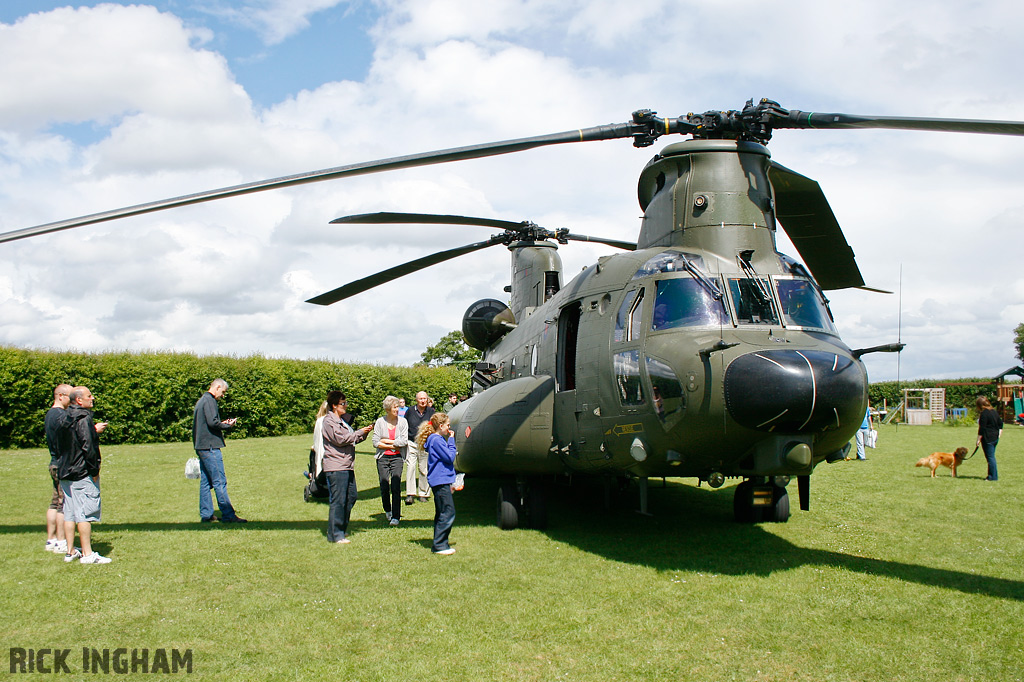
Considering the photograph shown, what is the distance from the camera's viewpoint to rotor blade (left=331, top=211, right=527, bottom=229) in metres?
10.1

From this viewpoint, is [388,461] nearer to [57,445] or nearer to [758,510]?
[57,445]

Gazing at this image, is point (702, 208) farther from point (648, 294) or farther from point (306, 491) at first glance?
point (306, 491)

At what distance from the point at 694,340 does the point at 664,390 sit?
1.80ft

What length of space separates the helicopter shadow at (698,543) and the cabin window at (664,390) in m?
1.60

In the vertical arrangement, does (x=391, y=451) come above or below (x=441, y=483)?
above

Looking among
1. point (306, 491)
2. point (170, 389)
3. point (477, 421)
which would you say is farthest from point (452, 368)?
point (477, 421)

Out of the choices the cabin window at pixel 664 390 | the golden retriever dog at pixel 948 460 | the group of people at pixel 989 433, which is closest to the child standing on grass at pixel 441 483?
the cabin window at pixel 664 390

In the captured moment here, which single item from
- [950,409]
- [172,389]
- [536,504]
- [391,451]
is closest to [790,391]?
[536,504]

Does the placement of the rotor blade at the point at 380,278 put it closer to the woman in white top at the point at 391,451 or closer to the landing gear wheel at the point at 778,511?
the woman in white top at the point at 391,451

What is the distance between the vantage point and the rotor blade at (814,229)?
28.0ft

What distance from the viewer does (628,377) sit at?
283 inches

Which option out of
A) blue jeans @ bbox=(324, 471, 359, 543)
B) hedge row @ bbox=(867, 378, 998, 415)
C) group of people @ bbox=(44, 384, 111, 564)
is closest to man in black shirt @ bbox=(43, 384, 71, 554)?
group of people @ bbox=(44, 384, 111, 564)

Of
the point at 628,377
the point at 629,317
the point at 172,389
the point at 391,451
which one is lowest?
the point at 391,451

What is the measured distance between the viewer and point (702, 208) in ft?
25.5
